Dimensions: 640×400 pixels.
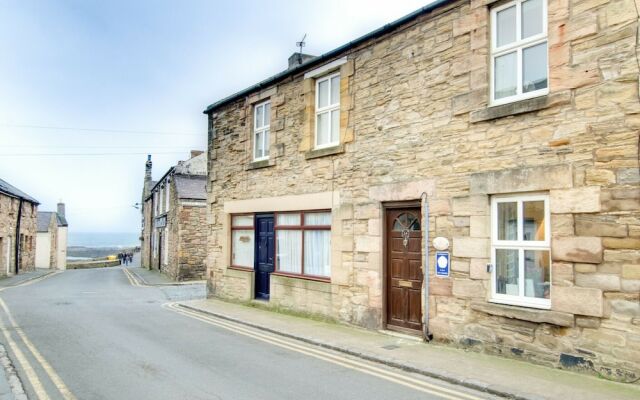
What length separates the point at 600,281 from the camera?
22.2ft

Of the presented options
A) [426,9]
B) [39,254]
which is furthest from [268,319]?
[39,254]

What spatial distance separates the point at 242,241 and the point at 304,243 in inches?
130

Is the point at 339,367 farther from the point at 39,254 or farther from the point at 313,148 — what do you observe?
the point at 39,254

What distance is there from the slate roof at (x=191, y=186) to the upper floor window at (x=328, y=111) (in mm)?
14415

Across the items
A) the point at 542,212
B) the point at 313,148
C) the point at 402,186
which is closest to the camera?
the point at 542,212

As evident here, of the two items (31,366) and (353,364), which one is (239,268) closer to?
(31,366)

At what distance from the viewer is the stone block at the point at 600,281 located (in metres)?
6.64

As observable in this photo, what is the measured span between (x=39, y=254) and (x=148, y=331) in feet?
150

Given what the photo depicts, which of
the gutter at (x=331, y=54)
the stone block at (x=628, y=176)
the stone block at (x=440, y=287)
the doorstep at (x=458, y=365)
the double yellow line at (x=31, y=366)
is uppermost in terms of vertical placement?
the gutter at (x=331, y=54)

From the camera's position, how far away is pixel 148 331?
10.6 meters

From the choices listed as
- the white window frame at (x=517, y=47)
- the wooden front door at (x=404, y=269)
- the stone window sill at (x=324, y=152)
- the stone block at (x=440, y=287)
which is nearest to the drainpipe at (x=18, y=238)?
the stone window sill at (x=324, y=152)

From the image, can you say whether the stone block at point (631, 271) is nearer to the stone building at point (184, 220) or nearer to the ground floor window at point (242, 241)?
the ground floor window at point (242, 241)

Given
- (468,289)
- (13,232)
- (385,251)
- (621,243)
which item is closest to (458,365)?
(468,289)

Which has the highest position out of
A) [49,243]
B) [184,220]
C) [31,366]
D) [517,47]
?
[517,47]
